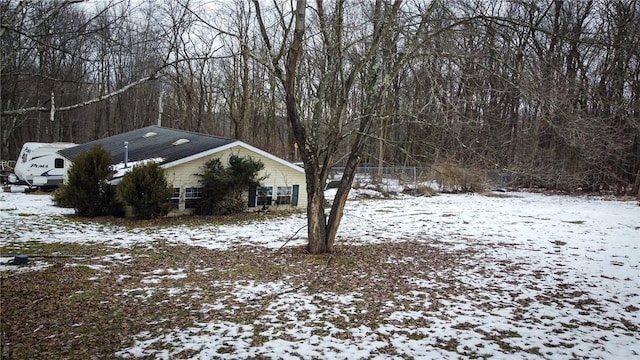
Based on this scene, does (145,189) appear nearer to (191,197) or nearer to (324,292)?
(191,197)

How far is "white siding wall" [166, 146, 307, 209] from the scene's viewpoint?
15.1m

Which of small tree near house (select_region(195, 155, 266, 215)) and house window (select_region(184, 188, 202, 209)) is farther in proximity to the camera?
house window (select_region(184, 188, 202, 209))

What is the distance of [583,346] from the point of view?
200 inches

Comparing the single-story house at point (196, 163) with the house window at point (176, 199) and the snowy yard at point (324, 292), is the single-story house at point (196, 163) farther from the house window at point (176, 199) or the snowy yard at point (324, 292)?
the snowy yard at point (324, 292)

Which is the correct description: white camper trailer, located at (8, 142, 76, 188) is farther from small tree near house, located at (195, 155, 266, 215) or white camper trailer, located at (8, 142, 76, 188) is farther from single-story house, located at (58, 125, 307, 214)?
small tree near house, located at (195, 155, 266, 215)

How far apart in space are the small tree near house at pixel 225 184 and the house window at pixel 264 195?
38.2 inches

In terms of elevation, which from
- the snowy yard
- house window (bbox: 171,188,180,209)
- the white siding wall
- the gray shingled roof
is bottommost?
the snowy yard

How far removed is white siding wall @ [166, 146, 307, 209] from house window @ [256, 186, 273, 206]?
165 millimetres

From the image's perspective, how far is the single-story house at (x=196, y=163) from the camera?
15.2 m

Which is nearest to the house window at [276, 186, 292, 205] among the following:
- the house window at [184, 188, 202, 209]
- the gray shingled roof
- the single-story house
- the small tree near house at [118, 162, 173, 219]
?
the single-story house

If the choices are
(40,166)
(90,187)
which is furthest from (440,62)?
(40,166)

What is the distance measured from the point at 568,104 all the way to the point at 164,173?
12040 millimetres

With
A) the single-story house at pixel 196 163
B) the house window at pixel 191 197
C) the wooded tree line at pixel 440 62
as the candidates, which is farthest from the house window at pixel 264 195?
the wooded tree line at pixel 440 62

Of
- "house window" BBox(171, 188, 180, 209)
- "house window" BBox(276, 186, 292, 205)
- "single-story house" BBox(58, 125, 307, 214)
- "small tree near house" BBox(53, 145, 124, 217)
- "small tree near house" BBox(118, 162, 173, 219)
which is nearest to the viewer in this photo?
"small tree near house" BBox(118, 162, 173, 219)
